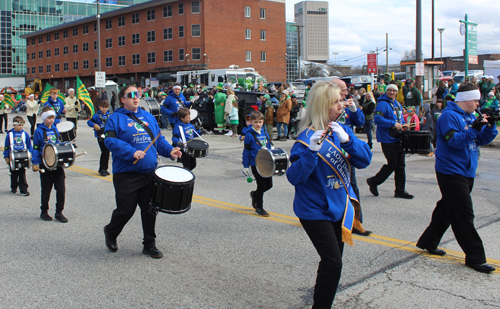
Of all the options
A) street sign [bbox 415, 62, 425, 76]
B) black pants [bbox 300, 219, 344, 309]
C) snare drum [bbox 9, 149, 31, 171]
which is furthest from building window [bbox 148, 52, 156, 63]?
black pants [bbox 300, 219, 344, 309]

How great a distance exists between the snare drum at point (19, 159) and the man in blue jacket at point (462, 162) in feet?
22.8

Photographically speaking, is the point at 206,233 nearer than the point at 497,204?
Yes

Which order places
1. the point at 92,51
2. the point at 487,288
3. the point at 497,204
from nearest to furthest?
the point at 487,288
the point at 497,204
the point at 92,51

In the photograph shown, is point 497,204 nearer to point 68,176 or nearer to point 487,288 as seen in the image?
point 487,288

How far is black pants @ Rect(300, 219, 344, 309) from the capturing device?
324 centimetres

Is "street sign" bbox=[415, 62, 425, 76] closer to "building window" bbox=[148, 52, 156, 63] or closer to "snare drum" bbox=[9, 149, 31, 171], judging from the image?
"snare drum" bbox=[9, 149, 31, 171]

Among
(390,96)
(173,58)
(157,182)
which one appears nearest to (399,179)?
(390,96)

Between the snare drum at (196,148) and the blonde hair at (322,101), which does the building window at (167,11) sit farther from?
the blonde hair at (322,101)

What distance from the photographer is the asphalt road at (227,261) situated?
410 cm

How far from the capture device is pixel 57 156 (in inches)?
257

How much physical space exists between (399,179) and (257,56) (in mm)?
53816

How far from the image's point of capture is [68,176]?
34.7ft

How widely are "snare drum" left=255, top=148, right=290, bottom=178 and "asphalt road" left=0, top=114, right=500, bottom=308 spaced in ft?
2.61

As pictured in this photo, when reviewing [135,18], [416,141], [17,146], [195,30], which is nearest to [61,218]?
[17,146]
